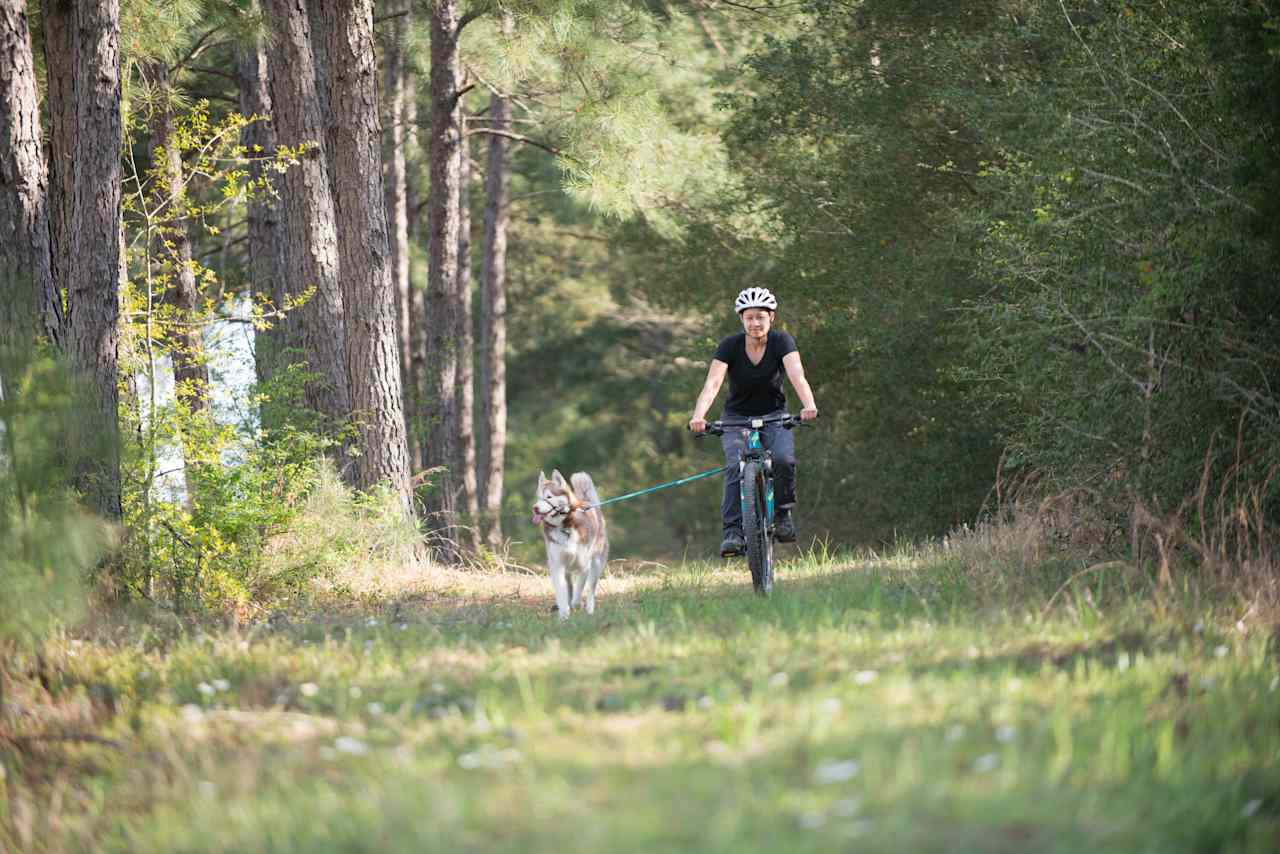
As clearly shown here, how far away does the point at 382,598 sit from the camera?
11.2 metres

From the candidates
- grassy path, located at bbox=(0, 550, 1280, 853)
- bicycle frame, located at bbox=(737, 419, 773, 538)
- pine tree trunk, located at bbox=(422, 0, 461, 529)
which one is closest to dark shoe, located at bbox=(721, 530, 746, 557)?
bicycle frame, located at bbox=(737, 419, 773, 538)

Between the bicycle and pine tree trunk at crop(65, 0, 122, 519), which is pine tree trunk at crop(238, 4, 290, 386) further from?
the bicycle

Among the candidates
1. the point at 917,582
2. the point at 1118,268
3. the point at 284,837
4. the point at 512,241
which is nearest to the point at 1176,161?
the point at 1118,268

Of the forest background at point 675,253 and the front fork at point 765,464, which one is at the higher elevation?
the forest background at point 675,253

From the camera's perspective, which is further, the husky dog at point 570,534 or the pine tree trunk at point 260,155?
the pine tree trunk at point 260,155

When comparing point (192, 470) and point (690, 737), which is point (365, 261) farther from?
point (690, 737)

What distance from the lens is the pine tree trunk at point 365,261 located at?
1388 centimetres

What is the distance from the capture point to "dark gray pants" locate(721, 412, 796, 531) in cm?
973

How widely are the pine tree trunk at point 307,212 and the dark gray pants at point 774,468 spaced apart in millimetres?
4992

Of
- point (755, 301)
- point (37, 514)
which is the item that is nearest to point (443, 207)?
point (755, 301)

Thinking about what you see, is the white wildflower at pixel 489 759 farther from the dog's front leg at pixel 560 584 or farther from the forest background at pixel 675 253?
the dog's front leg at pixel 560 584

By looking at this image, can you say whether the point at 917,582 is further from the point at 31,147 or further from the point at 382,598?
the point at 31,147

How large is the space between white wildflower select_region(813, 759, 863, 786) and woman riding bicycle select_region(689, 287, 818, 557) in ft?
17.2

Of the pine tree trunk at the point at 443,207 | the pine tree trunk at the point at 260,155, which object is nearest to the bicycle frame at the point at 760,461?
the pine tree trunk at the point at 260,155
